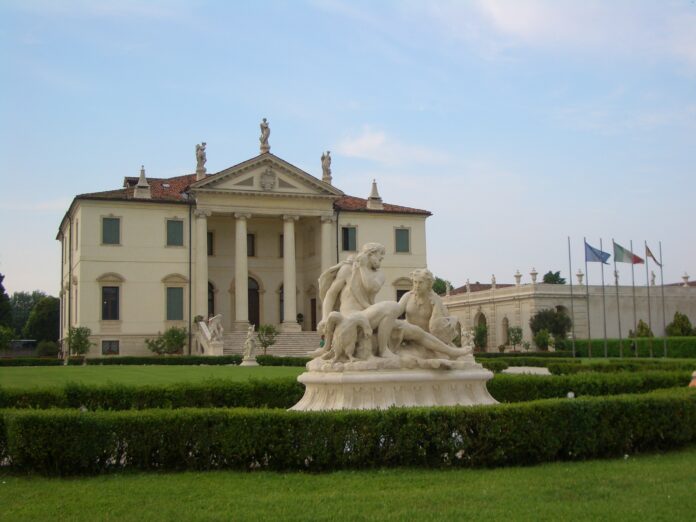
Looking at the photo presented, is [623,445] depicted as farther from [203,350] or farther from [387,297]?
[387,297]

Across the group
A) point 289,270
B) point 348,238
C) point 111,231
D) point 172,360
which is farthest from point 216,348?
point 348,238

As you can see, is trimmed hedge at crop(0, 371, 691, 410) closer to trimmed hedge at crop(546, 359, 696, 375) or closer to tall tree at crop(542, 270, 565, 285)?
trimmed hedge at crop(546, 359, 696, 375)

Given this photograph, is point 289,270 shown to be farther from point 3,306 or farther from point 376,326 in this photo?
point 376,326

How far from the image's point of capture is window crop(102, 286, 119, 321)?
50.3 metres

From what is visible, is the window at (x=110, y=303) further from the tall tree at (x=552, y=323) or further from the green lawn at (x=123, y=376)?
the tall tree at (x=552, y=323)

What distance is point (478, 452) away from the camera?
9.77m

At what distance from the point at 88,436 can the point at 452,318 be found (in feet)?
19.5

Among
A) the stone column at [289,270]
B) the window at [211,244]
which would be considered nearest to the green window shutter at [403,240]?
the stone column at [289,270]

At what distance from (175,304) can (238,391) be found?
37.2 meters

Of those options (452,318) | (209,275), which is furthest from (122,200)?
(452,318)

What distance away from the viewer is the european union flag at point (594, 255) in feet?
147

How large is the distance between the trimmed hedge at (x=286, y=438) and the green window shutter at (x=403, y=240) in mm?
47261

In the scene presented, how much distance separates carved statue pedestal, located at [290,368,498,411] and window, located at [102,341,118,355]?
1591 inches

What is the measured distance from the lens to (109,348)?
49.9 m
